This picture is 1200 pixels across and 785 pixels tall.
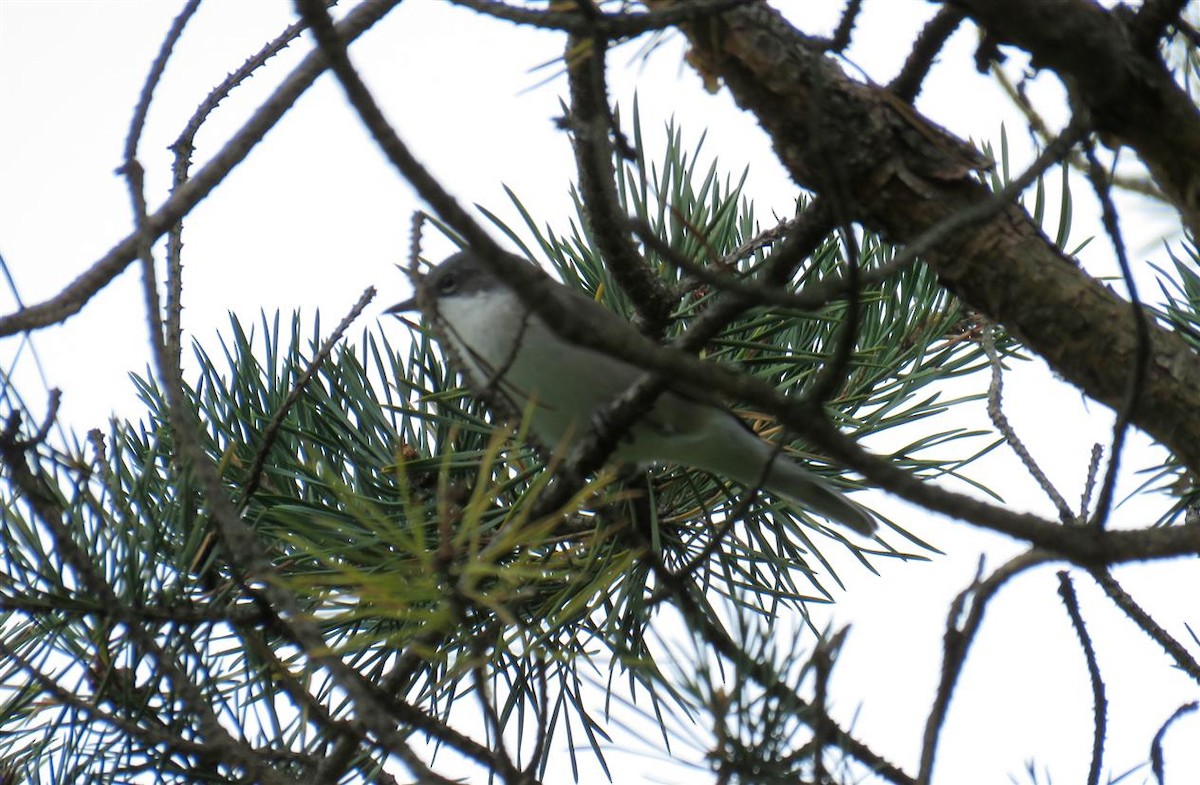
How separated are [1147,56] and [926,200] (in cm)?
34

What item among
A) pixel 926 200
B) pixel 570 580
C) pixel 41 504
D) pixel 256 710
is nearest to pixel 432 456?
pixel 570 580

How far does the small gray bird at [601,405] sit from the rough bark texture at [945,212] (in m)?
0.70

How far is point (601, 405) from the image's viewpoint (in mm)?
2936

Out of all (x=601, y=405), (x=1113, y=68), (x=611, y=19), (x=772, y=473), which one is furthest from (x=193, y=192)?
(x=601, y=405)

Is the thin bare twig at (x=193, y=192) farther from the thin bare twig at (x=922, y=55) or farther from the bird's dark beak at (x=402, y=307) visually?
the bird's dark beak at (x=402, y=307)

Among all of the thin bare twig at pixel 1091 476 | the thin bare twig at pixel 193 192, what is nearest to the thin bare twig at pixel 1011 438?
the thin bare twig at pixel 1091 476

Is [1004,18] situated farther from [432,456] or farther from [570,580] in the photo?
[432,456]

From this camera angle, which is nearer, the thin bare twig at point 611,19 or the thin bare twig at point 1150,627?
the thin bare twig at point 611,19

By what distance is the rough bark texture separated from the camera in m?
1.65

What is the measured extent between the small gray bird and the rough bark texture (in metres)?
0.70

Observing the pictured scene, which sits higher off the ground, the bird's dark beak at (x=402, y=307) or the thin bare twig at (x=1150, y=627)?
the bird's dark beak at (x=402, y=307)

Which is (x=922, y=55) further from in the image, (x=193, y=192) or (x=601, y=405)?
(x=601, y=405)

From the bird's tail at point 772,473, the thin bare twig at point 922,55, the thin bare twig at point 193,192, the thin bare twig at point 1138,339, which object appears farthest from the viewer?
the bird's tail at point 772,473

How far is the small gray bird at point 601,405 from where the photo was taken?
2660 mm
